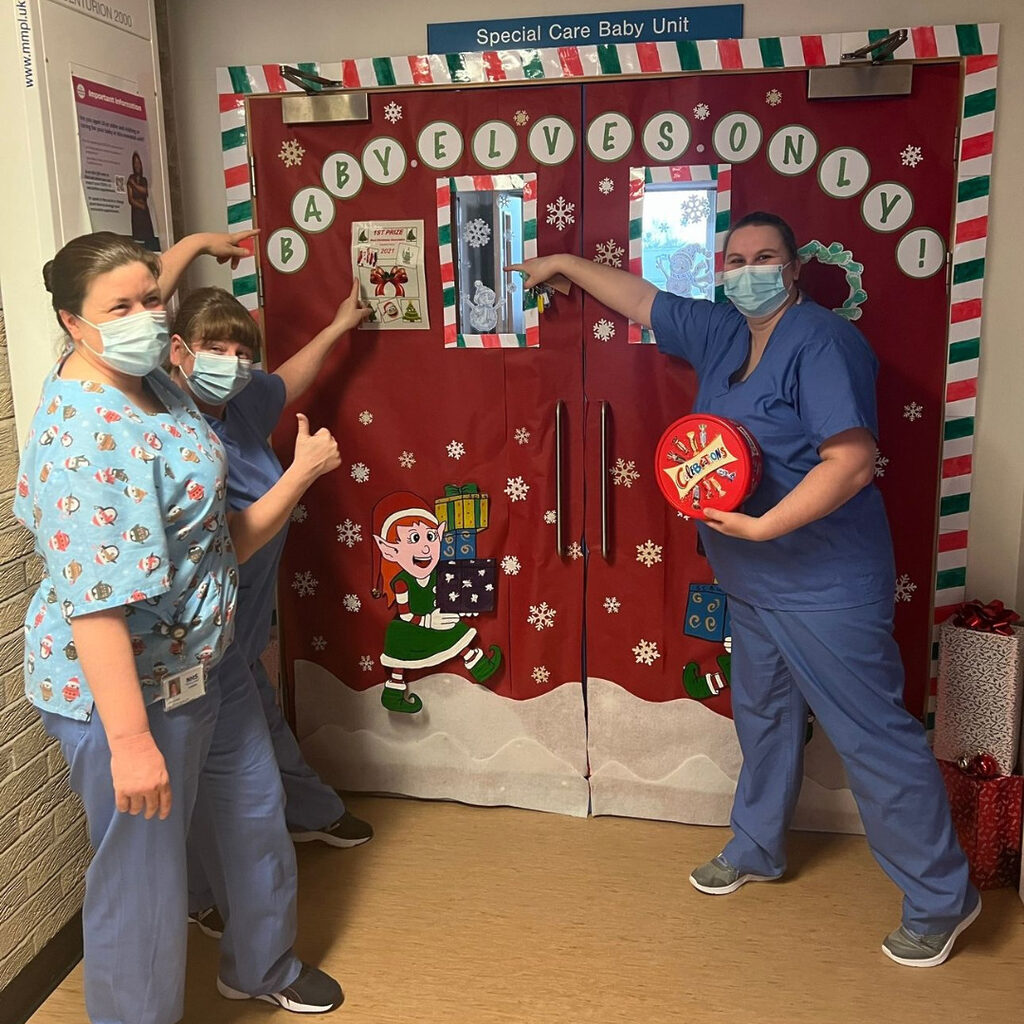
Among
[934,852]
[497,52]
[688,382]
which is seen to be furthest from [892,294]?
[934,852]

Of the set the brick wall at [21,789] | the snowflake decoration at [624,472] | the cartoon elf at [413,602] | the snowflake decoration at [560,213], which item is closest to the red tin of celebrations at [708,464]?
the snowflake decoration at [624,472]

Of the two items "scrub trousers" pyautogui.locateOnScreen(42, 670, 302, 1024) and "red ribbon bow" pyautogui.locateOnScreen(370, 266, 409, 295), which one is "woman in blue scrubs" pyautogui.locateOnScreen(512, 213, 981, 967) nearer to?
"red ribbon bow" pyautogui.locateOnScreen(370, 266, 409, 295)

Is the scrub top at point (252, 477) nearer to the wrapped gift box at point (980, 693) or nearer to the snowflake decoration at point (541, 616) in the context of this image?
the snowflake decoration at point (541, 616)

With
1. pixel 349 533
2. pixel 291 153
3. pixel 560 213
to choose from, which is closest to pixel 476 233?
pixel 560 213

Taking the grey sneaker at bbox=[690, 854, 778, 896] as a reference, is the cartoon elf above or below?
above

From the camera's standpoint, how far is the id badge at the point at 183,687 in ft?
5.93

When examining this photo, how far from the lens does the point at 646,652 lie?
284 cm

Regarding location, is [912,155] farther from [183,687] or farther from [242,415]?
[183,687]

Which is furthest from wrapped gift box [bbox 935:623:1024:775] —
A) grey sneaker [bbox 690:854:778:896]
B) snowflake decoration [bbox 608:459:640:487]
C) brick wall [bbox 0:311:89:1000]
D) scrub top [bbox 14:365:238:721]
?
brick wall [bbox 0:311:89:1000]

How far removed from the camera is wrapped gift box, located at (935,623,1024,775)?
8.25 ft

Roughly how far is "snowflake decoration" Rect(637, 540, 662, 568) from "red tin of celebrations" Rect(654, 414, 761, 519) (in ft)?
1.46

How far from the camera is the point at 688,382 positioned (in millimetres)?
2680

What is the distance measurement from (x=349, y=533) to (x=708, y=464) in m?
1.14

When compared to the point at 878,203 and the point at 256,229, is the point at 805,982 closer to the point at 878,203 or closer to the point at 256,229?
the point at 878,203
